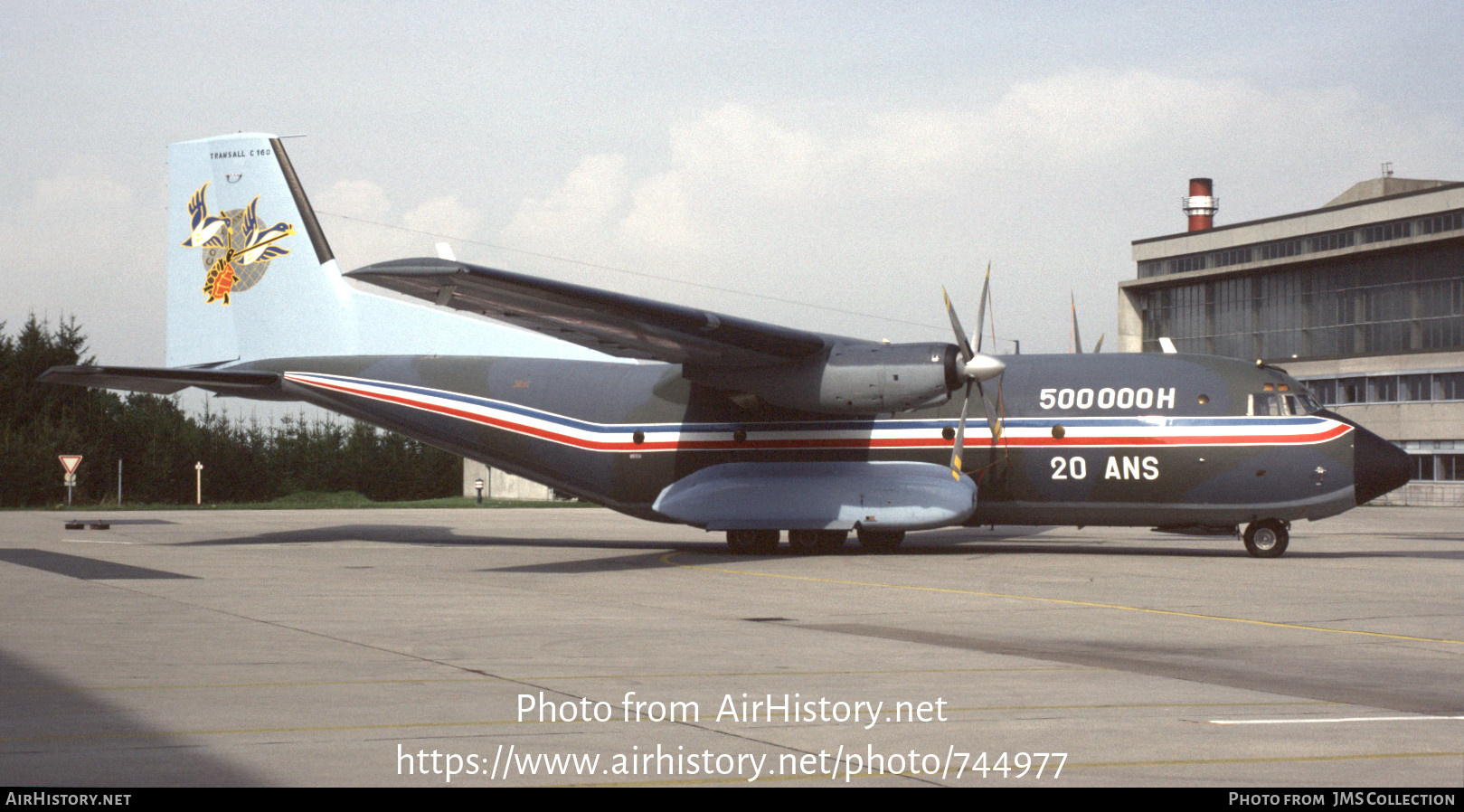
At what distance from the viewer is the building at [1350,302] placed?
57281 mm

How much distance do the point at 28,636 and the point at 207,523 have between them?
2549cm

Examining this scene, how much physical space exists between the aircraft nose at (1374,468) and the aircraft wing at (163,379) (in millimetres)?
20150

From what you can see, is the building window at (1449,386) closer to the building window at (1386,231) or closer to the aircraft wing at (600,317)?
the building window at (1386,231)

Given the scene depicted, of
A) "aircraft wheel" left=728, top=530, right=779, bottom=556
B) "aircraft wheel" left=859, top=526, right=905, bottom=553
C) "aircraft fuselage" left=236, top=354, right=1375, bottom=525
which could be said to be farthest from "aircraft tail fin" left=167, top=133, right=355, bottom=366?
"aircraft wheel" left=859, top=526, right=905, bottom=553

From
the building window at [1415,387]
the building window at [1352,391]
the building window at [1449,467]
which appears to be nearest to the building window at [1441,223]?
the building window at [1415,387]

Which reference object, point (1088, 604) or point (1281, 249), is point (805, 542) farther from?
point (1281, 249)

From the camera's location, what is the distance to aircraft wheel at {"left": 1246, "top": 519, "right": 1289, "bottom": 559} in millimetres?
22250

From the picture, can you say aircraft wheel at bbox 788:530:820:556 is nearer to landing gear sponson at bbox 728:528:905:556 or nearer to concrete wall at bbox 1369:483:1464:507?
landing gear sponson at bbox 728:528:905:556

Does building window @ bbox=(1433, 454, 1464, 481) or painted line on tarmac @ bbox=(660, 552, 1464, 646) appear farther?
building window @ bbox=(1433, 454, 1464, 481)

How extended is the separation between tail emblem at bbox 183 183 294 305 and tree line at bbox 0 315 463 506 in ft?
89.1

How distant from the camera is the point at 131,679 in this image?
362 inches

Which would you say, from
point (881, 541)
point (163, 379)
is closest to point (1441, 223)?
point (881, 541)

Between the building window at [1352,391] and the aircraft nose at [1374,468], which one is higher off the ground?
the building window at [1352,391]

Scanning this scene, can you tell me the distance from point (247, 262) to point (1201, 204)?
60451 mm
